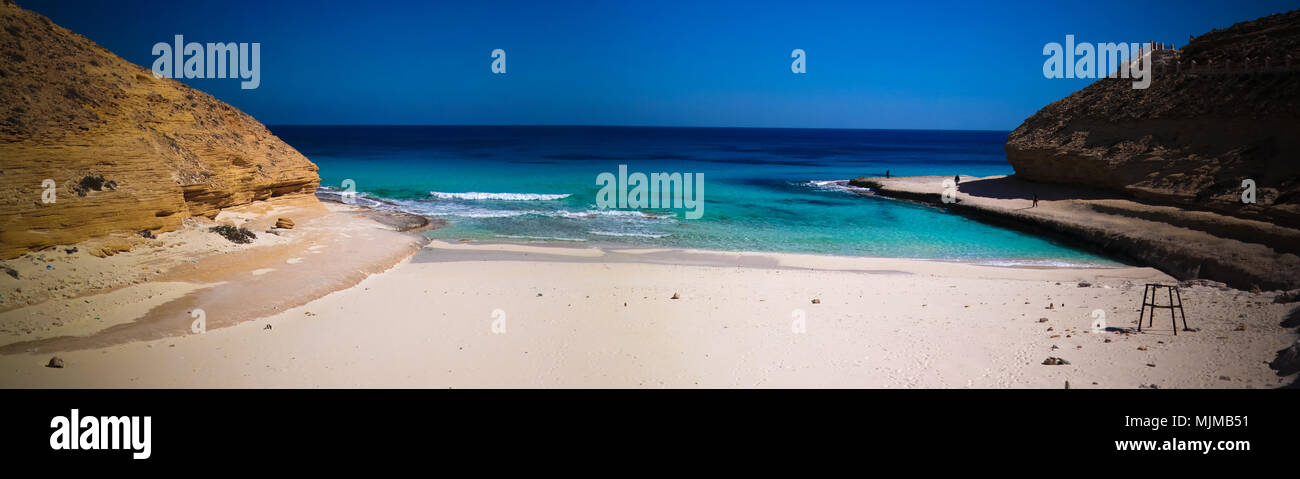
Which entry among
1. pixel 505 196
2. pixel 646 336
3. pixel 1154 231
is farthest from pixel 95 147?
pixel 1154 231

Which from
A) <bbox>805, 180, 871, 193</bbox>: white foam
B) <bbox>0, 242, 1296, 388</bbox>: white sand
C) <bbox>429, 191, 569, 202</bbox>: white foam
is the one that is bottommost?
<bbox>0, 242, 1296, 388</bbox>: white sand

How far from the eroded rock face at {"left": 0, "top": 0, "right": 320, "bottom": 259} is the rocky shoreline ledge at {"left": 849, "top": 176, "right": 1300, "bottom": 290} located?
22.1 metres

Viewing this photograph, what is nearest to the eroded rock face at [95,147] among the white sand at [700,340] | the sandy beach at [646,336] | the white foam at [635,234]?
the sandy beach at [646,336]

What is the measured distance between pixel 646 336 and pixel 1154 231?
16.6 metres

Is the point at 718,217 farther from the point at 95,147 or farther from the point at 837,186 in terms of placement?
the point at 95,147

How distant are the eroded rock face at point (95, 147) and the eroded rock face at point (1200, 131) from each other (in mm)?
25006

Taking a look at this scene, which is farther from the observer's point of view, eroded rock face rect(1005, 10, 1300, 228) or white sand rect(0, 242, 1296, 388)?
eroded rock face rect(1005, 10, 1300, 228)

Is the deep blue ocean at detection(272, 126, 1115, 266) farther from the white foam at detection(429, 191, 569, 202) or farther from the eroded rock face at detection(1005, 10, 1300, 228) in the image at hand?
A: the eroded rock face at detection(1005, 10, 1300, 228)

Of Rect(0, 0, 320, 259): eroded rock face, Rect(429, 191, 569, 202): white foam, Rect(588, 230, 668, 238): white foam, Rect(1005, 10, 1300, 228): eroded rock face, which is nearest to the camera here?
Rect(0, 0, 320, 259): eroded rock face

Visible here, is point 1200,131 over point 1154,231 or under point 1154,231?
over

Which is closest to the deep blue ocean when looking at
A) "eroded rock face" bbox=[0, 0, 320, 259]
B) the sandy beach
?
the sandy beach

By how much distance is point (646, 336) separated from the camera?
9.16m

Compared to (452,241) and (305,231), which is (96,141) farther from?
(452,241)

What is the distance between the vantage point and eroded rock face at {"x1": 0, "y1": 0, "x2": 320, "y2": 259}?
10516mm
